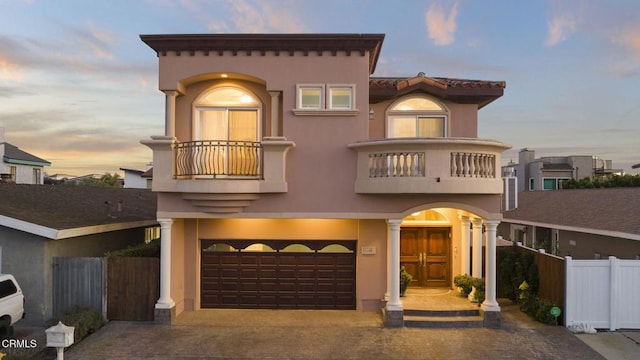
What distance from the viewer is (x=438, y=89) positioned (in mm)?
10953

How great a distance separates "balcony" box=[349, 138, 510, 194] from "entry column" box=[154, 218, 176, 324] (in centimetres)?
525

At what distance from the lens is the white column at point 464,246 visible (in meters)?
11.8

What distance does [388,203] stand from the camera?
9969 millimetres

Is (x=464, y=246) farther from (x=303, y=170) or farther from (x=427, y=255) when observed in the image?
(x=303, y=170)

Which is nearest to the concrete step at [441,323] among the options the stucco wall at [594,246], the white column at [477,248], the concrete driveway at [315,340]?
the concrete driveway at [315,340]

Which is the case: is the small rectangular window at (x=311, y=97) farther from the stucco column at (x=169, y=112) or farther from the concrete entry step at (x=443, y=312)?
the concrete entry step at (x=443, y=312)

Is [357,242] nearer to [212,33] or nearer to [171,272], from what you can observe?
[171,272]

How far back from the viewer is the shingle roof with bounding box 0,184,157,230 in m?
9.91

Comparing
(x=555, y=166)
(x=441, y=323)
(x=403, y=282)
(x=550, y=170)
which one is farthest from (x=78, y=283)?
(x=555, y=166)

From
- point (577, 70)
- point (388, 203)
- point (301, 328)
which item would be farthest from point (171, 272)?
point (577, 70)

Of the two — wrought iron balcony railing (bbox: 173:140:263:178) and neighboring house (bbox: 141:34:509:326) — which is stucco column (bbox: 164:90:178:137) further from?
wrought iron balcony railing (bbox: 173:140:263:178)

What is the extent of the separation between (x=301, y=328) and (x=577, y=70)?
55.7ft

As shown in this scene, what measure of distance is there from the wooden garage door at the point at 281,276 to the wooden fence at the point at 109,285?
62.7 inches

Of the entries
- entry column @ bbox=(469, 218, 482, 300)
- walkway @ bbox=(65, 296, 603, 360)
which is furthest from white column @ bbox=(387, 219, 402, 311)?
entry column @ bbox=(469, 218, 482, 300)
